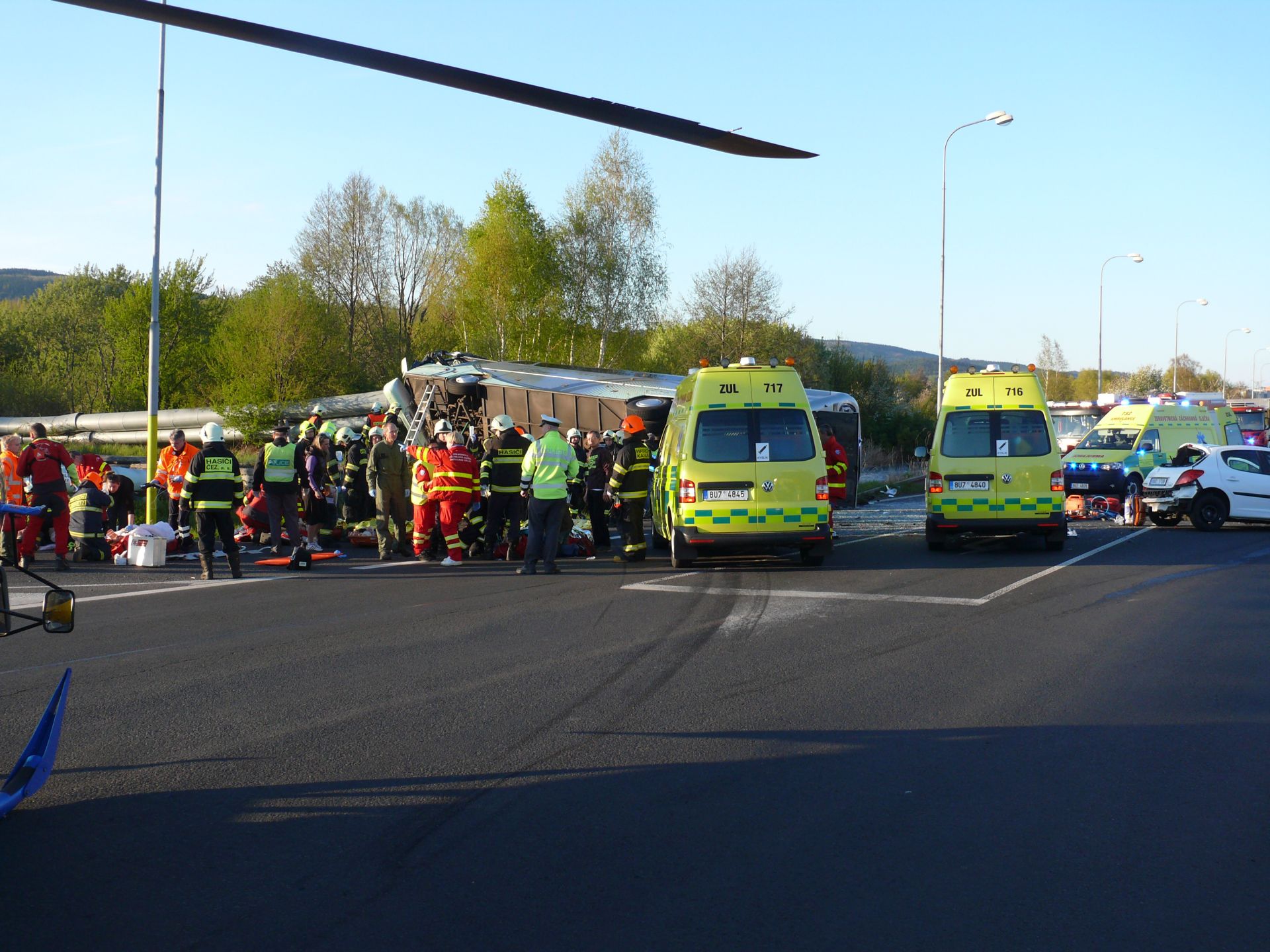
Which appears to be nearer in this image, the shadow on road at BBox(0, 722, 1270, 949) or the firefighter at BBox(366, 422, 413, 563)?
the shadow on road at BBox(0, 722, 1270, 949)

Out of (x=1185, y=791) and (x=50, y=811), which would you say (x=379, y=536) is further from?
(x=1185, y=791)

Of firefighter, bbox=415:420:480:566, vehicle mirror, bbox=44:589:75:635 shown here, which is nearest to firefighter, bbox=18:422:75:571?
firefighter, bbox=415:420:480:566

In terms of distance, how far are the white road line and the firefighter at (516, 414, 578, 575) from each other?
5.19 metres

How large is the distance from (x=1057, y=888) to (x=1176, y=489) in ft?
57.0

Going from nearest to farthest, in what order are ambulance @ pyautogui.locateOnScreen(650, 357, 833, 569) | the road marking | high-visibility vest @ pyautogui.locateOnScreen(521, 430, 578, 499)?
1. the road marking
2. ambulance @ pyautogui.locateOnScreen(650, 357, 833, 569)
3. high-visibility vest @ pyautogui.locateOnScreen(521, 430, 578, 499)

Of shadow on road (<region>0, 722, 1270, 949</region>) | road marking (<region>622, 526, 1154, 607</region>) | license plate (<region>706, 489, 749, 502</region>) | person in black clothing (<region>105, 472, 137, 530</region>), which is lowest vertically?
shadow on road (<region>0, 722, 1270, 949</region>)

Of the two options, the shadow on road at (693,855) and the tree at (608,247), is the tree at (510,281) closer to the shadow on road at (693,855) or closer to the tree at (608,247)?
the tree at (608,247)

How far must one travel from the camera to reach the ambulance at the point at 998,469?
49.6 ft

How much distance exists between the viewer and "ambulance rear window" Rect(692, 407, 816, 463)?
13484mm

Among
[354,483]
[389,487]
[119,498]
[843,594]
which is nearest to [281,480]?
[389,487]

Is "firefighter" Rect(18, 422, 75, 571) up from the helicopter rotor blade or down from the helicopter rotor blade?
down

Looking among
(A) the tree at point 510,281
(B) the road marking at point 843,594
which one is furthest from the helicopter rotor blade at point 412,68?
(A) the tree at point 510,281

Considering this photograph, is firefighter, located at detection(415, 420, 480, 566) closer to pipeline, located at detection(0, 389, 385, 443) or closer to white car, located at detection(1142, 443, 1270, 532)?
white car, located at detection(1142, 443, 1270, 532)

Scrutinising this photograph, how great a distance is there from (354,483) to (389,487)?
7.92ft
